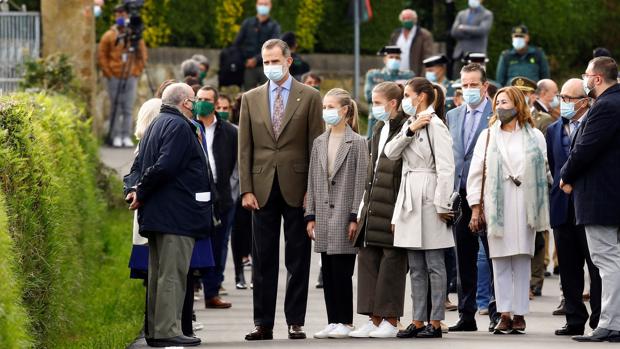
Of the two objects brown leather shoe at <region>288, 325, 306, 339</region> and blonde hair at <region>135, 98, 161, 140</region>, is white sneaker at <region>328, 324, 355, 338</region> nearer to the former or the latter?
brown leather shoe at <region>288, 325, 306, 339</region>

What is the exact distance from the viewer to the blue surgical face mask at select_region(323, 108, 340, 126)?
12.9 metres

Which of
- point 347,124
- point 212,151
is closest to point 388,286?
point 347,124

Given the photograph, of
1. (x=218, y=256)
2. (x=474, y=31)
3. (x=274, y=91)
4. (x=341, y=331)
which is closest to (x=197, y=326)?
(x=341, y=331)

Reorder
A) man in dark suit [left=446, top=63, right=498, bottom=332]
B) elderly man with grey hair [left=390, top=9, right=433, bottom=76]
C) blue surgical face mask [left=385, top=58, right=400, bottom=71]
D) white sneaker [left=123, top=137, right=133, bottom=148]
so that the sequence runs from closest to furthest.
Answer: man in dark suit [left=446, top=63, right=498, bottom=332] → blue surgical face mask [left=385, top=58, right=400, bottom=71] → elderly man with grey hair [left=390, top=9, right=433, bottom=76] → white sneaker [left=123, top=137, right=133, bottom=148]

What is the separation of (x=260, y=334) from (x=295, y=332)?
26 centimetres

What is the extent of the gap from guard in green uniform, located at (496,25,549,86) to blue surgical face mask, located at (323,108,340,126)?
9.11 metres

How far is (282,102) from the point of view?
13125 millimetres

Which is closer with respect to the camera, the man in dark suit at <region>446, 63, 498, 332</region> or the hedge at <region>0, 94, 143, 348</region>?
the hedge at <region>0, 94, 143, 348</region>

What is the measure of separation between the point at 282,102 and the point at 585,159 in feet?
7.58

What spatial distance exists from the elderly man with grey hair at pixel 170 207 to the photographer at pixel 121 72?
13.8 metres

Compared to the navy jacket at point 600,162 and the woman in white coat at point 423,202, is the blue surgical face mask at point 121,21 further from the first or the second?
the navy jacket at point 600,162

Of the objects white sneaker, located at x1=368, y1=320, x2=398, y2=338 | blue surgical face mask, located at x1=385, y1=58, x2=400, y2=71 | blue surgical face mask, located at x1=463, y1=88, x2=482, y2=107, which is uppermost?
blue surgical face mask, located at x1=385, y1=58, x2=400, y2=71

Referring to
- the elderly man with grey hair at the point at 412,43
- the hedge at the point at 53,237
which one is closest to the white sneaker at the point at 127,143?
the elderly man with grey hair at the point at 412,43

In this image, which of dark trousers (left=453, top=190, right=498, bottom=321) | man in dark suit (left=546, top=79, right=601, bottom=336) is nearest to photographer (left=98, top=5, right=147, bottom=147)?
dark trousers (left=453, top=190, right=498, bottom=321)
